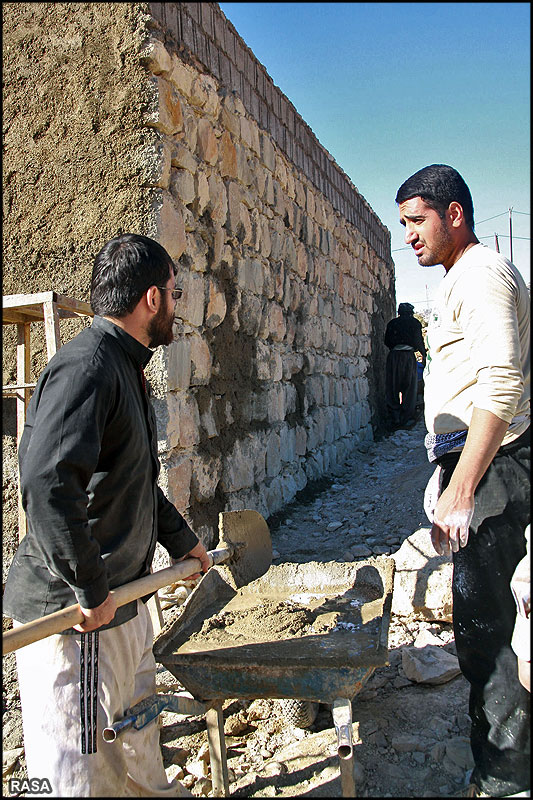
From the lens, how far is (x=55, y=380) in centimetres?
177

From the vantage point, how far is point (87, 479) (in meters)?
1.75

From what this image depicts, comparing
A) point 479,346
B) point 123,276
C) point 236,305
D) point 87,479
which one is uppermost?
point 236,305

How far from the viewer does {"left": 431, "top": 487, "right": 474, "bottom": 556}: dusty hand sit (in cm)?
197

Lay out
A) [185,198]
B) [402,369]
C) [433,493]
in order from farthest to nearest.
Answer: [402,369] < [185,198] < [433,493]

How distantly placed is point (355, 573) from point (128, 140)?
2.65 meters

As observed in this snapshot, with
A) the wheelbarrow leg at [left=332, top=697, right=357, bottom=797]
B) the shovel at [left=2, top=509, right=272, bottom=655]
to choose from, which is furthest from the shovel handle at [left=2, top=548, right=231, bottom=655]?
the wheelbarrow leg at [left=332, top=697, right=357, bottom=797]

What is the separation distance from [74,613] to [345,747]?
93 cm

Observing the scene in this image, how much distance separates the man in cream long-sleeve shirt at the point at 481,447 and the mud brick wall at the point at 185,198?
6.10ft

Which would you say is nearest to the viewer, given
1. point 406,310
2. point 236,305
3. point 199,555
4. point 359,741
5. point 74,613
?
point 74,613

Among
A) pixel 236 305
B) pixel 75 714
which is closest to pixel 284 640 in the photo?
pixel 75 714

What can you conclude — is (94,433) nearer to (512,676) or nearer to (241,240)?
(512,676)

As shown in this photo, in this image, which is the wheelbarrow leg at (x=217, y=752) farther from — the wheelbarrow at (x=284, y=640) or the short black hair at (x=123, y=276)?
the short black hair at (x=123, y=276)

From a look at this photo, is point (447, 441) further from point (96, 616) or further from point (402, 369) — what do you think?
point (402, 369)

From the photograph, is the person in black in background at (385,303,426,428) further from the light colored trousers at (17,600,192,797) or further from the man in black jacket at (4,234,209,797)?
the light colored trousers at (17,600,192,797)
